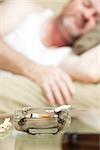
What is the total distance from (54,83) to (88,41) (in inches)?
9.5

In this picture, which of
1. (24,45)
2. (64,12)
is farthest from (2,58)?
(64,12)

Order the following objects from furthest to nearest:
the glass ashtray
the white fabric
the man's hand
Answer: the white fabric < the man's hand < the glass ashtray

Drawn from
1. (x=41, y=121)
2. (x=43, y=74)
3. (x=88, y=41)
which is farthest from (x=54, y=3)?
(x=41, y=121)

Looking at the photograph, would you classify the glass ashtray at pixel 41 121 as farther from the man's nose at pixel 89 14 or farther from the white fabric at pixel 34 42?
the man's nose at pixel 89 14

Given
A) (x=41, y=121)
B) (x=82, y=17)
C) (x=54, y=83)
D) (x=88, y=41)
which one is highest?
(x=82, y=17)

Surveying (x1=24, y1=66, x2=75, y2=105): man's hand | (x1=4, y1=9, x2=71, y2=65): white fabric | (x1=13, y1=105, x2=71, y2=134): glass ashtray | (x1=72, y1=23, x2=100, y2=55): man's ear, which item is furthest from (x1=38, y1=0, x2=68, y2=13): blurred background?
(x1=13, y1=105, x2=71, y2=134): glass ashtray

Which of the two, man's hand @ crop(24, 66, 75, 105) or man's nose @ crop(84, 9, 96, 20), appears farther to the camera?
man's nose @ crop(84, 9, 96, 20)

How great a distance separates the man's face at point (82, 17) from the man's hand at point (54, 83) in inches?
9.1

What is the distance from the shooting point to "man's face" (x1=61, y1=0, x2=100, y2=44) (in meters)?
1.49

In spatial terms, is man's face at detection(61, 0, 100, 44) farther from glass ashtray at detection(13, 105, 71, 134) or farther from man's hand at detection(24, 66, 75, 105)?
glass ashtray at detection(13, 105, 71, 134)

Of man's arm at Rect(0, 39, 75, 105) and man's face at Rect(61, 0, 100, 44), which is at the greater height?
man's face at Rect(61, 0, 100, 44)

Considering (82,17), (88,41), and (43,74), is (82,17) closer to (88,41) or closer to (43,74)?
(88,41)

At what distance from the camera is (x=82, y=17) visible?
1498 millimetres

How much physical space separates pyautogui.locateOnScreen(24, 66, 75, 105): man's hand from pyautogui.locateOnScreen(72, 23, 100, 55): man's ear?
13 centimetres
